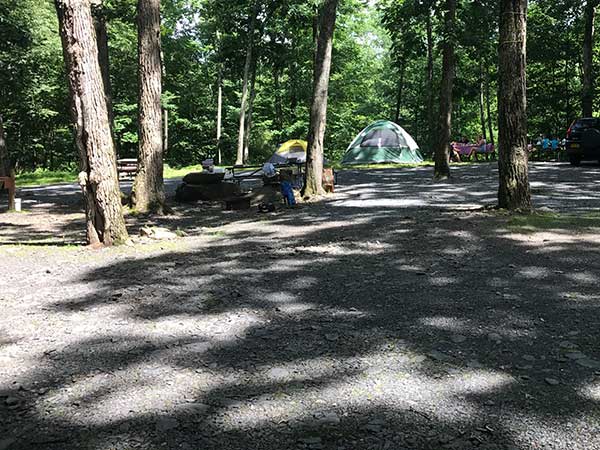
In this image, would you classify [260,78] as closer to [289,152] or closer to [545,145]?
[289,152]

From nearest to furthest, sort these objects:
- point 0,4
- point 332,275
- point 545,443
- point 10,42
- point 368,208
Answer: point 545,443 < point 332,275 < point 368,208 < point 0,4 < point 10,42

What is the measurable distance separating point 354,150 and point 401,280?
21137mm

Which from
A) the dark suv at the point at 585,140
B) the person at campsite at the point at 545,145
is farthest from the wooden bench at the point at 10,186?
the person at campsite at the point at 545,145

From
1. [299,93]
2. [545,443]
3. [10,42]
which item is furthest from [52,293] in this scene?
[299,93]

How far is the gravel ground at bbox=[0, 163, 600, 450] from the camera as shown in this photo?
2340 millimetres

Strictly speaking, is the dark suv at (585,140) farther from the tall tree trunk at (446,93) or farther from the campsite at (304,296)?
the tall tree trunk at (446,93)

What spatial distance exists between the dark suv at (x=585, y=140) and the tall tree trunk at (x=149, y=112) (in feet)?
47.6

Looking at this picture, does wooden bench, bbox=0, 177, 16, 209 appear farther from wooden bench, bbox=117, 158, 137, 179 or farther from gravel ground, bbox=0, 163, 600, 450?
gravel ground, bbox=0, 163, 600, 450

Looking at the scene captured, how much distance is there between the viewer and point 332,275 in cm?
512

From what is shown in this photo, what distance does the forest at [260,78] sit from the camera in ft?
84.7

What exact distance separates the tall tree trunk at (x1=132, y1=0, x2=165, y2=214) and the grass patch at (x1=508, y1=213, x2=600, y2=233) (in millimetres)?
6859

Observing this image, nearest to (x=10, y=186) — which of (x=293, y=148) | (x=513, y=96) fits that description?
(x=513, y=96)

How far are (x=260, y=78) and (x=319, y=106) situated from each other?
95.3 feet

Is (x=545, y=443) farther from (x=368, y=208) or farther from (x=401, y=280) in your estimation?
(x=368, y=208)
